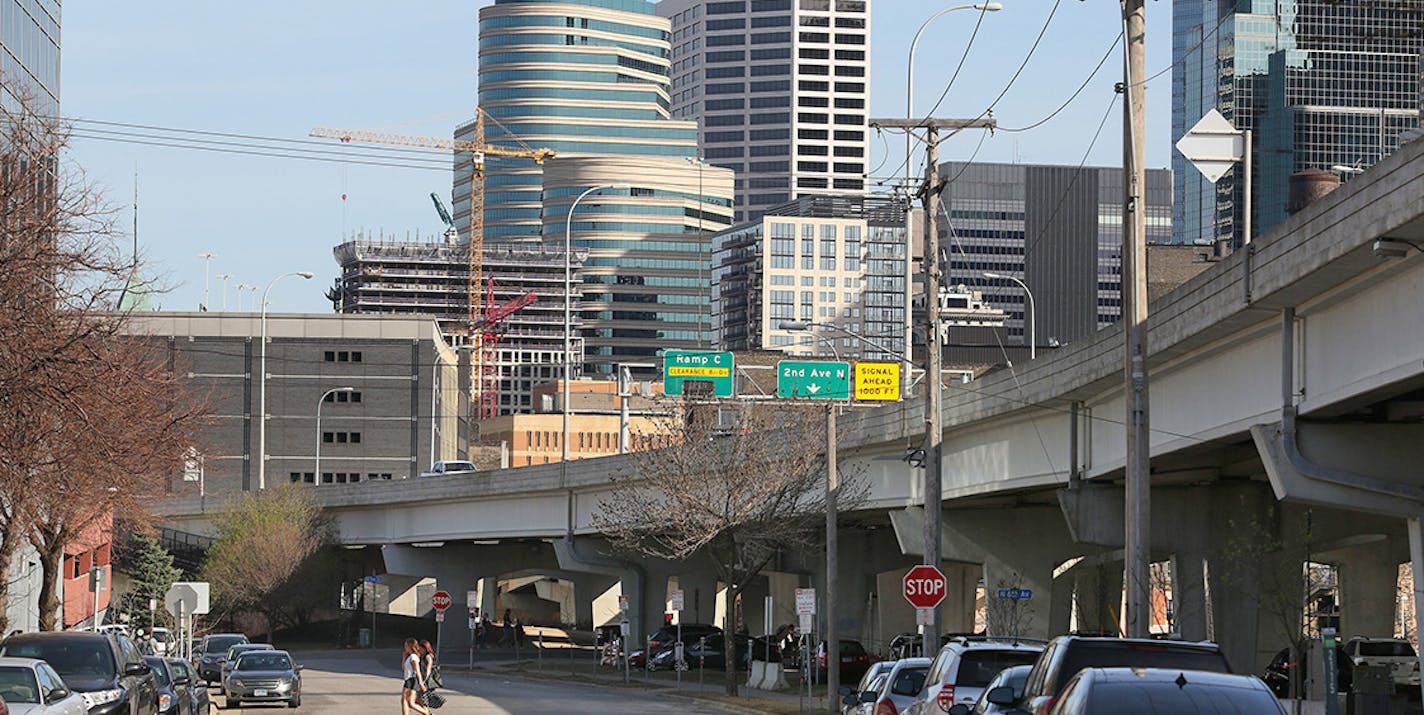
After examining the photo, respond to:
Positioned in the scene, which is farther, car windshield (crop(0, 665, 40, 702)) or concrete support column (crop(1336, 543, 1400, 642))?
concrete support column (crop(1336, 543, 1400, 642))

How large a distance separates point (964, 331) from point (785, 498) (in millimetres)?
124126

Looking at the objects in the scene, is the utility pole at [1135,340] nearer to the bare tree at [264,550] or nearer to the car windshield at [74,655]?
the car windshield at [74,655]

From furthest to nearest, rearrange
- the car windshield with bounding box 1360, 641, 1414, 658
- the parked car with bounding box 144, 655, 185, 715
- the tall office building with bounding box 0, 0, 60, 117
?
the tall office building with bounding box 0, 0, 60, 117
the car windshield with bounding box 1360, 641, 1414, 658
the parked car with bounding box 144, 655, 185, 715

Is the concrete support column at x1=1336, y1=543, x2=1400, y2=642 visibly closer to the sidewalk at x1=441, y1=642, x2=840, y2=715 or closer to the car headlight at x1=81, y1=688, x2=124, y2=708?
the sidewalk at x1=441, y1=642, x2=840, y2=715

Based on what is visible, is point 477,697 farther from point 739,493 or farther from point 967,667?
point 967,667

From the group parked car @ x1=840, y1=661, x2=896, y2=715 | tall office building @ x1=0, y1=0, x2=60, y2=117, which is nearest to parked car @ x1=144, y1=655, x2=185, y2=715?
parked car @ x1=840, y1=661, x2=896, y2=715

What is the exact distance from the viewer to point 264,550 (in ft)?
287

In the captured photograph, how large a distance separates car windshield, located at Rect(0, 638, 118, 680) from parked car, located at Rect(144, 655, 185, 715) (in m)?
2.51

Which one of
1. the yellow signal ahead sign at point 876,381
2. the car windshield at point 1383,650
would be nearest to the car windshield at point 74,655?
the car windshield at point 1383,650

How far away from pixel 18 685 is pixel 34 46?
5237 centimetres

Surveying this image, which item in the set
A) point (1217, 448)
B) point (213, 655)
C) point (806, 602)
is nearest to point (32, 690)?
point (1217, 448)

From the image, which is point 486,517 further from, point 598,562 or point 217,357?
point 217,357

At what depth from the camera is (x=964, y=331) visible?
176125mm

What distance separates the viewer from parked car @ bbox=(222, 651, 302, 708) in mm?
40469
